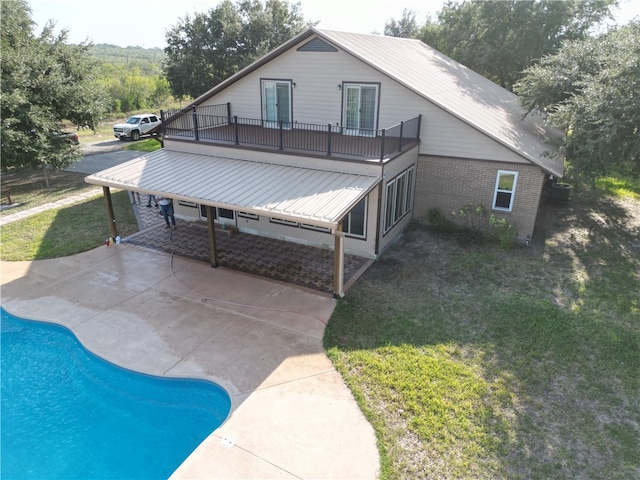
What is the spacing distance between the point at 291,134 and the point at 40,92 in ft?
42.9

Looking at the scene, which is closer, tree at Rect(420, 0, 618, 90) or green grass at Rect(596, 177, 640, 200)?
green grass at Rect(596, 177, 640, 200)

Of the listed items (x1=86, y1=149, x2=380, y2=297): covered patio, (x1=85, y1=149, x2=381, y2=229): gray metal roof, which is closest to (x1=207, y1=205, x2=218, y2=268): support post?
(x1=86, y1=149, x2=380, y2=297): covered patio

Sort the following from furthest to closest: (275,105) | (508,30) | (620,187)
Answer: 1. (508,30)
2. (620,187)
3. (275,105)

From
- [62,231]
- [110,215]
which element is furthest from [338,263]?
[62,231]

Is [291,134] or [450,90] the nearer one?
[291,134]

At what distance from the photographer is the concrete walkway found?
6.92 m

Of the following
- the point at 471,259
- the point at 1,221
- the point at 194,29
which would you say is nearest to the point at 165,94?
the point at 194,29

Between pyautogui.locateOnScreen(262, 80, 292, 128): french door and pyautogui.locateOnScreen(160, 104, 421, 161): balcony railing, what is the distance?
215 millimetres

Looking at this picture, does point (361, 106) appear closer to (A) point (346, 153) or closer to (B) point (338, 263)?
(A) point (346, 153)

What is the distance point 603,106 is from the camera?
12.5 meters

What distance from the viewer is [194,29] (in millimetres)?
29625

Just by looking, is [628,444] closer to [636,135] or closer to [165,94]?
[636,135]

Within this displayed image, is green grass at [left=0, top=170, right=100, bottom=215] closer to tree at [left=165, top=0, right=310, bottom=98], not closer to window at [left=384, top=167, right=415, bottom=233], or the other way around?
tree at [left=165, top=0, right=310, bottom=98]

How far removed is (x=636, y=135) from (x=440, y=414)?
34.6 ft
